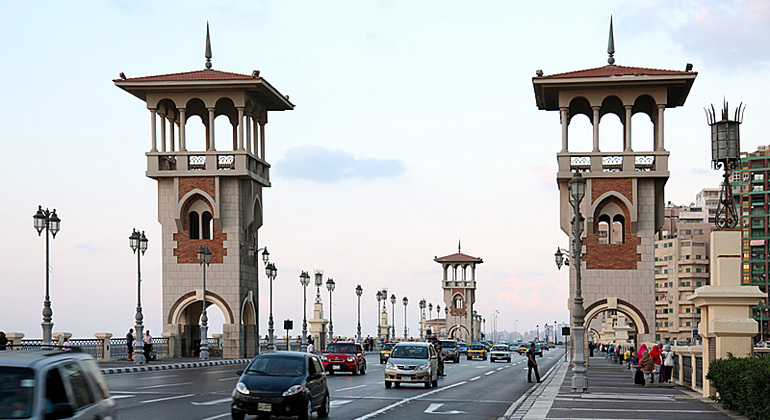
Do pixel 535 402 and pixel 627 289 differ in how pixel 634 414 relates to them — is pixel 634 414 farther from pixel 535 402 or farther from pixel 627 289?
pixel 627 289

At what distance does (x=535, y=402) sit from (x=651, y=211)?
37.2 meters

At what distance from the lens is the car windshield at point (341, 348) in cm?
4420

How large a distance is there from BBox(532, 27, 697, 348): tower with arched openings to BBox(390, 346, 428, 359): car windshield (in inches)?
1082

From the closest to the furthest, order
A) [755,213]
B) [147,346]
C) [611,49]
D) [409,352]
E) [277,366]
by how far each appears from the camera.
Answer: [277,366] → [409,352] → [147,346] → [611,49] → [755,213]

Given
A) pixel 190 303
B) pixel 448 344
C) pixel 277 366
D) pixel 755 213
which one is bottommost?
pixel 448 344

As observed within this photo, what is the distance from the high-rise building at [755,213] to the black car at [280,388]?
5662 inches

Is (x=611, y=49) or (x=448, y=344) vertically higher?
(x=611, y=49)

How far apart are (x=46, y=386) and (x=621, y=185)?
54.0m

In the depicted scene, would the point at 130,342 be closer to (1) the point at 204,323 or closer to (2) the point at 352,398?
(1) the point at 204,323

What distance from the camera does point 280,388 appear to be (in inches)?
752

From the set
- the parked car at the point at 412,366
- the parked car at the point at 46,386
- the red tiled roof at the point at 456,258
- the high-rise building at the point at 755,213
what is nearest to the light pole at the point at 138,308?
the parked car at the point at 412,366

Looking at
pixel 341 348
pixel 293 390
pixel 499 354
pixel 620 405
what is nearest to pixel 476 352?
pixel 499 354

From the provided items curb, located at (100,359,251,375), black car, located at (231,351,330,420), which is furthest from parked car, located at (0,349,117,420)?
curb, located at (100,359,251,375)

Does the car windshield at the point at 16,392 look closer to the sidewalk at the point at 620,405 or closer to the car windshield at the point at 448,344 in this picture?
the sidewalk at the point at 620,405
